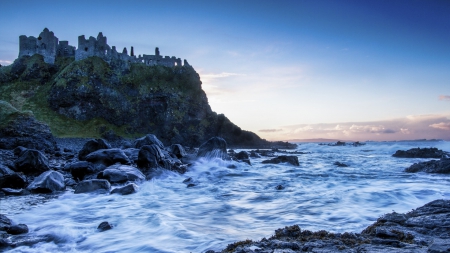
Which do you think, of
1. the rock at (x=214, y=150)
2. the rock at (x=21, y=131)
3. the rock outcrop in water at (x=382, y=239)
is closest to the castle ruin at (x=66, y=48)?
the rock at (x=21, y=131)

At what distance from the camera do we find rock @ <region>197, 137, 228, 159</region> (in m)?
22.3

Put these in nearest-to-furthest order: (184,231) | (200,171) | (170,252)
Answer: (170,252), (184,231), (200,171)

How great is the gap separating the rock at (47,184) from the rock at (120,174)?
5.60 feet

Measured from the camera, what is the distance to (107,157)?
565 inches

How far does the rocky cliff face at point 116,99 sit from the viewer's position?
5569 cm

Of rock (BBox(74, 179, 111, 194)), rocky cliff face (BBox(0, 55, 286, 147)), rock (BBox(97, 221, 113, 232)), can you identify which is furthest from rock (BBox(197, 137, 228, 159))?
rocky cliff face (BBox(0, 55, 286, 147))

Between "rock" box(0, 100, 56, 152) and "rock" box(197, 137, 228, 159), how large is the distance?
10809 mm

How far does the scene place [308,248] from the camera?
414 cm

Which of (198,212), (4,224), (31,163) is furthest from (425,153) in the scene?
(4,224)

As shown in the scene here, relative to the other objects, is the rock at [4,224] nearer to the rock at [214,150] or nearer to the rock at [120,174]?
the rock at [120,174]

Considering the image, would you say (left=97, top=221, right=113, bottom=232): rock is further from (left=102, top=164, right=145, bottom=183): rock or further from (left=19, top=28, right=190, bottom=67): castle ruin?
(left=19, top=28, right=190, bottom=67): castle ruin

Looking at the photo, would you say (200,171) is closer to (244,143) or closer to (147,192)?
(147,192)

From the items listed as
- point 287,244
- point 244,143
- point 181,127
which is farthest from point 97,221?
point 244,143

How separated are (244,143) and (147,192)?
58141 mm
